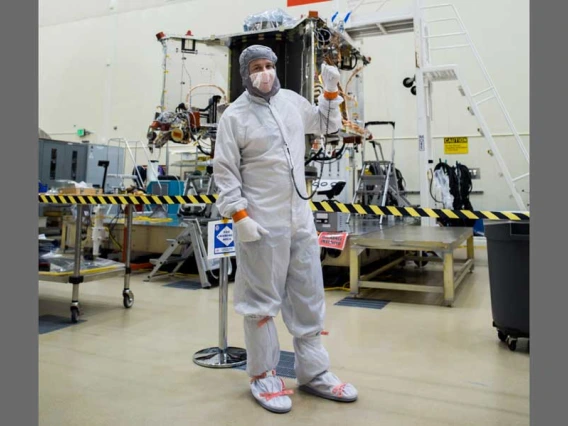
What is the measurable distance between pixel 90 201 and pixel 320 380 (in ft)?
7.06

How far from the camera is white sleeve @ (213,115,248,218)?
1944mm

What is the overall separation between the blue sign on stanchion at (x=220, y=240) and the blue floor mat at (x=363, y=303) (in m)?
1.64

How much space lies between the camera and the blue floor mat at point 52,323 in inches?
122

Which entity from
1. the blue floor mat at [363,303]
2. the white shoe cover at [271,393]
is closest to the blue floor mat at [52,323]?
the white shoe cover at [271,393]

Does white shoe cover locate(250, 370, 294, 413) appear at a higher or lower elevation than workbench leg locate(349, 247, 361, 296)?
lower

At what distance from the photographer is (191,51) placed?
462 cm

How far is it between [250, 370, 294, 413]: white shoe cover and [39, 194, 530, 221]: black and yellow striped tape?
1.07 meters

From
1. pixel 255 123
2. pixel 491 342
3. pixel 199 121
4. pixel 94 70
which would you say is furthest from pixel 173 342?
pixel 94 70

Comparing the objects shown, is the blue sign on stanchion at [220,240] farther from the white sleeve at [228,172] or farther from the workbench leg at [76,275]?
the workbench leg at [76,275]

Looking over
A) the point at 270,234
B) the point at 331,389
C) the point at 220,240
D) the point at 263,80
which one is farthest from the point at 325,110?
the point at 331,389

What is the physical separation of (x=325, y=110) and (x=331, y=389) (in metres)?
1.33

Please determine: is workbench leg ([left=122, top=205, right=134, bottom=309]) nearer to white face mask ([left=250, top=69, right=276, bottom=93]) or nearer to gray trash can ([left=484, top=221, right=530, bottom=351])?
white face mask ([left=250, top=69, right=276, bottom=93])

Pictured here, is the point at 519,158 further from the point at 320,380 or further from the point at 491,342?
the point at 320,380

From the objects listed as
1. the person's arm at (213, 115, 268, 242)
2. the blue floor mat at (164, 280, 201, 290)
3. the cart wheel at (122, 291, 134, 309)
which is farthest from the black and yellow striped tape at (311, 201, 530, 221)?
the blue floor mat at (164, 280, 201, 290)
